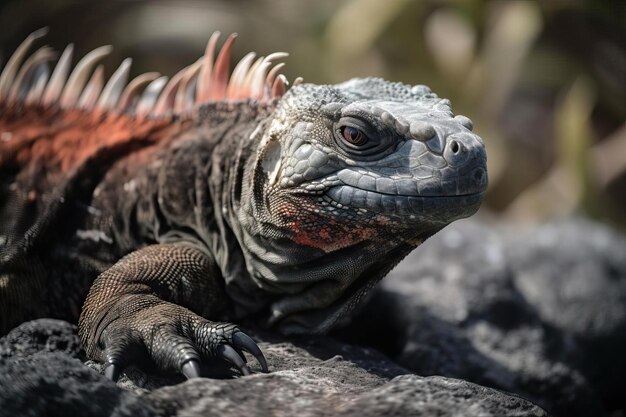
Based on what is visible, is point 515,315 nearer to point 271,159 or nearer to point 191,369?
point 271,159

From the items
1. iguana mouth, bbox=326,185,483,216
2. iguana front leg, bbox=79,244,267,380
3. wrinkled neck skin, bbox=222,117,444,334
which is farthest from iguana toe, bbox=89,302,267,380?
iguana mouth, bbox=326,185,483,216

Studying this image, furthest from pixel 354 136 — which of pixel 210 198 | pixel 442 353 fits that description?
pixel 442 353

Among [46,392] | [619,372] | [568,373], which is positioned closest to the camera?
[46,392]

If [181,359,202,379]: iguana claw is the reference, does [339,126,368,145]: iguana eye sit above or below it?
above

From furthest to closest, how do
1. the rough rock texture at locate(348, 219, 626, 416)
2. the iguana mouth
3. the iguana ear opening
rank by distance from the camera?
1. the rough rock texture at locate(348, 219, 626, 416)
2. the iguana ear opening
3. the iguana mouth

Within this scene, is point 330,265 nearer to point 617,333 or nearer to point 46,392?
point 46,392

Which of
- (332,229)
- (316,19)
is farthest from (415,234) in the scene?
(316,19)

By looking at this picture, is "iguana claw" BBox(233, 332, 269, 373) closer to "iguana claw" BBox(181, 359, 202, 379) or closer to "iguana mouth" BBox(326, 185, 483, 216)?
"iguana claw" BBox(181, 359, 202, 379)

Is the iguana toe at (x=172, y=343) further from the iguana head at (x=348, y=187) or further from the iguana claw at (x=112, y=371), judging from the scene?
the iguana head at (x=348, y=187)

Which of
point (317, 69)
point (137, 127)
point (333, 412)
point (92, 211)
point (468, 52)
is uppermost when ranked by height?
point (468, 52)
